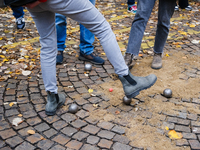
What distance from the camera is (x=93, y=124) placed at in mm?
2754

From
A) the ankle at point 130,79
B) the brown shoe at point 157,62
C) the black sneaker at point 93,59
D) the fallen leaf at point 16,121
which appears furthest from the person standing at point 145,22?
the fallen leaf at point 16,121

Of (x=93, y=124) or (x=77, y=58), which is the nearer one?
(x=93, y=124)

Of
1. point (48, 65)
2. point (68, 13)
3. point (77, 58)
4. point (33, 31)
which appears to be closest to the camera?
point (68, 13)

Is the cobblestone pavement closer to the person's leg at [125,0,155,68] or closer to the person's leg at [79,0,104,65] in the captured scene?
the person's leg at [79,0,104,65]

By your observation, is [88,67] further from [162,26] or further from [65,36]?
[162,26]

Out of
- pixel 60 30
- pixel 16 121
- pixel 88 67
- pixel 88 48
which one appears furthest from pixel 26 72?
pixel 16 121

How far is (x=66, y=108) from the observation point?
10.00 feet

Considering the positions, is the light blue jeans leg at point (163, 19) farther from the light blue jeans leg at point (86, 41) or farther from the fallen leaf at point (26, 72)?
the fallen leaf at point (26, 72)

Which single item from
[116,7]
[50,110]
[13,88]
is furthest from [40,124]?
[116,7]

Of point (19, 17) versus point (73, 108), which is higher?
point (19, 17)

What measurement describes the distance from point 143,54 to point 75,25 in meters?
2.54

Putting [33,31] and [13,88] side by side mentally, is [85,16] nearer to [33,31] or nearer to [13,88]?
[13,88]

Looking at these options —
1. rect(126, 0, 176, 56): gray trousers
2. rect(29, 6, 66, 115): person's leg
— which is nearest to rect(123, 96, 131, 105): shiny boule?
rect(29, 6, 66, 115): person's leg

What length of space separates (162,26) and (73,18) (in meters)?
2.10
